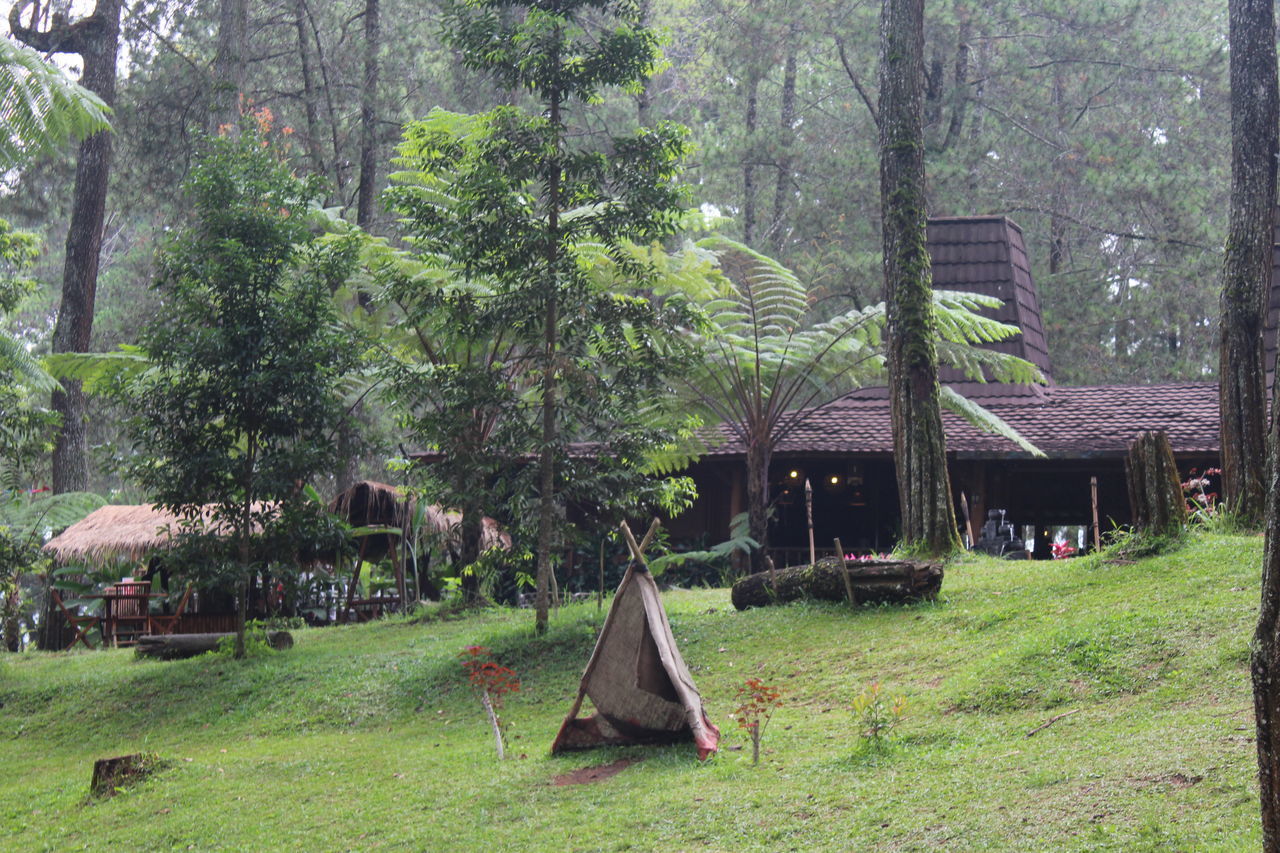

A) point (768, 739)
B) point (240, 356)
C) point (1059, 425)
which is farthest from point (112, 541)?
point (1059, 425)

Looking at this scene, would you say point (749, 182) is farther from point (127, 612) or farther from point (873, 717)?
point (873, 717)

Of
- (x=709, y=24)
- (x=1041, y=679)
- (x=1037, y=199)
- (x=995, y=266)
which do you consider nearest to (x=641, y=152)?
(x=1041, y=679)

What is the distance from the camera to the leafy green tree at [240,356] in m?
13.6

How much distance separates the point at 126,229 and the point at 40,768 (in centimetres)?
3109

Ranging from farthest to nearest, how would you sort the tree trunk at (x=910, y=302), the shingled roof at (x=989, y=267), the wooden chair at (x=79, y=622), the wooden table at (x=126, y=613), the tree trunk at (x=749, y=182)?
the tree trunk at (x=749, y=182) → the shingled roof at (x=989, y=267) → the wooden chair at (x=79, y=622) → the wooden table at (x=126, y=613) → the tree trunk at (x=910, y=302)

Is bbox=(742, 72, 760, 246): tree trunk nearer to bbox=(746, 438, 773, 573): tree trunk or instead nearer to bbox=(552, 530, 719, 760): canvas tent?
bbox=(746, 438, 773, 573): tree trunk

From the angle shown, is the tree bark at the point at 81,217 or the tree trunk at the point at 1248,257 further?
the tree bark at the point at 81,217

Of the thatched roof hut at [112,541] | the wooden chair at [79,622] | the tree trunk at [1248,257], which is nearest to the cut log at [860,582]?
the tree trunk at [1248,257]

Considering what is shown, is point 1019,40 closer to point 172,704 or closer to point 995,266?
point 995,266

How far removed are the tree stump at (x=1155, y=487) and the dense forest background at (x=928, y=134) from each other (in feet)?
45.0

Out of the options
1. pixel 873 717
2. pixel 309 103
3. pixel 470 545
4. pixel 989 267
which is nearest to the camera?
pixel 873 717

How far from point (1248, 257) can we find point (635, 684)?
7558mm

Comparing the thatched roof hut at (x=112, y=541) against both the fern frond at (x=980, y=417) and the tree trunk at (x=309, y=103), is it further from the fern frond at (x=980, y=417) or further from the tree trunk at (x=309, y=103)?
the fern frond at (x=980, y=417)

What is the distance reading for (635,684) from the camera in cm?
845
